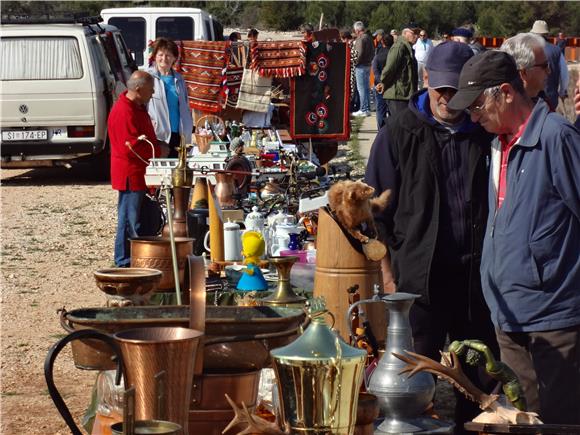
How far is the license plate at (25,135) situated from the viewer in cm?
1333

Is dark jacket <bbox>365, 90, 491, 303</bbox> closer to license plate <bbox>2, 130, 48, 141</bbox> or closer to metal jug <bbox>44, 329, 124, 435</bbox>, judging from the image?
metal jug <bbox>44, 329, 124, 435</bbox>

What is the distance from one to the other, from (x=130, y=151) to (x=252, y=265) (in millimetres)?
3195

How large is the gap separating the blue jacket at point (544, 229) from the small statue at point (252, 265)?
145 cm

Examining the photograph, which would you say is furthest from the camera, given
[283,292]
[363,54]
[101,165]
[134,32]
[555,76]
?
[363,54]

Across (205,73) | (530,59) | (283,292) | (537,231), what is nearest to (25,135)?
(205,73)

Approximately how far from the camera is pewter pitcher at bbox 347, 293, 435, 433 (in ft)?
10.8

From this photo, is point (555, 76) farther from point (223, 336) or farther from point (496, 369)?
point (223, 336)

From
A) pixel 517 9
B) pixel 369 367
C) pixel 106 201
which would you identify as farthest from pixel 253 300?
pixel 517 9

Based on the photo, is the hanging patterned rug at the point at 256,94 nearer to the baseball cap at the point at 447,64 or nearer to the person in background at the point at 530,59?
the person in background at the point at 530,59

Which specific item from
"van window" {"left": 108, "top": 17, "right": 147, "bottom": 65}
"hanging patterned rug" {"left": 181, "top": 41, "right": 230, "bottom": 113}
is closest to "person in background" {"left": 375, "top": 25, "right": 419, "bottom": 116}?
"hanging patterned rug" {"left": 181, "top": 41, "right": 230, "bottom": 113}

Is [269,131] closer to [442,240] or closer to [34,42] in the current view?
[34,42]

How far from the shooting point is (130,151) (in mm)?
7840

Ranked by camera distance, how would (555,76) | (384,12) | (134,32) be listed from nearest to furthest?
(555,76), (134,32), (384,12)

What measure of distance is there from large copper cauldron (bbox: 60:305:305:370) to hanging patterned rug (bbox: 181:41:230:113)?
10525 millimetres
